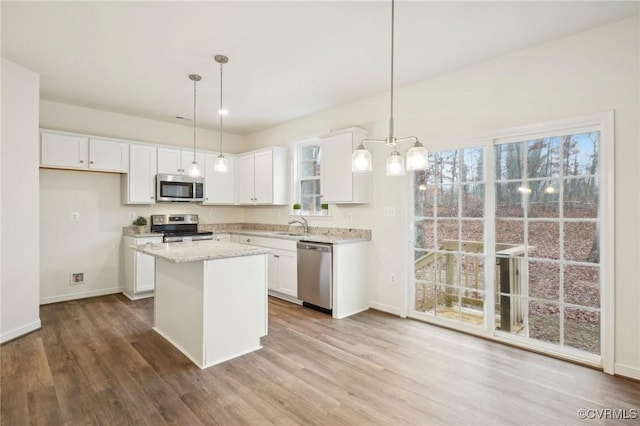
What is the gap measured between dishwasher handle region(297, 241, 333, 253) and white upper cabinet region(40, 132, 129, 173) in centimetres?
281

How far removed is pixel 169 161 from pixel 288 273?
2.65 meters

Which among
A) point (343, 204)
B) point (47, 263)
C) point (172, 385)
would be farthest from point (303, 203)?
point (47, 263)

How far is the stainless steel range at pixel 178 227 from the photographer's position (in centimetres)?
479

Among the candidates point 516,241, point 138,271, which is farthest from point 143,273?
point 516,241

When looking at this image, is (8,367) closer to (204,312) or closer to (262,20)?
(204,312)

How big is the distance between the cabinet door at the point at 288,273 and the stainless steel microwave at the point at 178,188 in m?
1.94

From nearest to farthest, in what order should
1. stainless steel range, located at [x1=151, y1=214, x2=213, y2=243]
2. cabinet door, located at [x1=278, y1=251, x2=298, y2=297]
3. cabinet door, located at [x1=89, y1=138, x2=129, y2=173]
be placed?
cabinet door, located at [x1=278, y1=251, x2=298, y2=297]
cabinet door, located at [x1=89, y1=138, x2=129, y2=173]
stainless steel range, located at [x1=151, y1=214, x2=213, y2=243]

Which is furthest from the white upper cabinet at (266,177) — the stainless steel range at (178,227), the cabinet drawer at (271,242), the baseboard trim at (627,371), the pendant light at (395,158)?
the baseboard trim at (627,371)

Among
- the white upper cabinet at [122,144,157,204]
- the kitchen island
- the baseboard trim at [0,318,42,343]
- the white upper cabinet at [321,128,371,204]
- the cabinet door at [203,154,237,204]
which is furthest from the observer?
the cabinet door at [203,154,237,204]

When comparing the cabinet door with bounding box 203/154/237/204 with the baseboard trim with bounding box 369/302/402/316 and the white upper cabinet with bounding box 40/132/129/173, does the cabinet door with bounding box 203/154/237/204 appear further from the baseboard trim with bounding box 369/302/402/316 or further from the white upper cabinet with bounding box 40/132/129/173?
the baseboard trim with bounding box 369/302/402/316

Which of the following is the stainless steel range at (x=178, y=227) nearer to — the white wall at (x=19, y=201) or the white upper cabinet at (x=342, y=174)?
the white wall at (x=19, y=201)

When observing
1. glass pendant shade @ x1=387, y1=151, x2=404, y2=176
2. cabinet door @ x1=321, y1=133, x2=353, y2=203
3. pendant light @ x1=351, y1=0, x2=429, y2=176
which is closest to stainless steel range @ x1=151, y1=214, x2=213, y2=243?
cabinet door @ x1=321, y1=133, x2=353, y2=203

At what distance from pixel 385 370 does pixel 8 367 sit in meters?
2.97

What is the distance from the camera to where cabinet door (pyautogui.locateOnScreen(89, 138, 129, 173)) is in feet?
14.2
